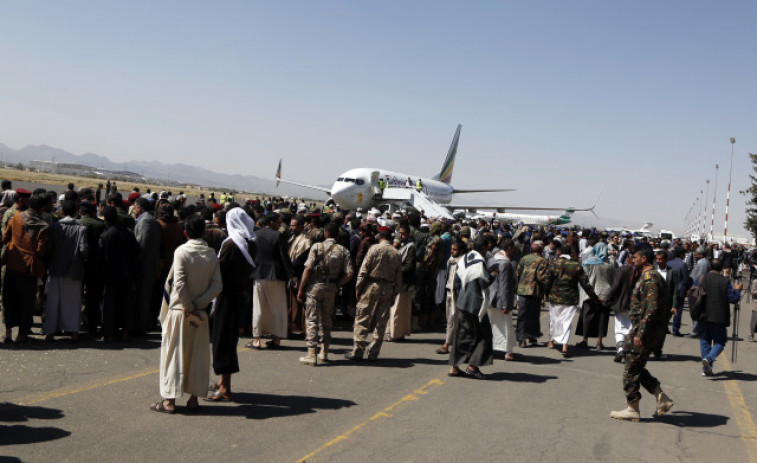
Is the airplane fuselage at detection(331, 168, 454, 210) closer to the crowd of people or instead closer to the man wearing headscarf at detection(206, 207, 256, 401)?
the crowd of people

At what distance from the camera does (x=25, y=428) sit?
5.37m

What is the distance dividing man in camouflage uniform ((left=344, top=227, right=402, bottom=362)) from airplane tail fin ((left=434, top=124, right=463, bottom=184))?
5220cm

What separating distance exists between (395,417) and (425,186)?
142 feet

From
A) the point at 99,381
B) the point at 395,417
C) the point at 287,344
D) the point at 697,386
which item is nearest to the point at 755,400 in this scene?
the point at 697,386

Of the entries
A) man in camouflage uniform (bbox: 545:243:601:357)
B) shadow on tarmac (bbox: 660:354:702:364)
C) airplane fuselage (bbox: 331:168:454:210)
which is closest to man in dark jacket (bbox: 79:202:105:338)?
man in camouflage uniform (bbox: 545:243:601:357)

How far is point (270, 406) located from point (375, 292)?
2731mm

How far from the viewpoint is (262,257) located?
919 centimetres

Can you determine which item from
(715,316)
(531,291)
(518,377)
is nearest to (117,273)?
(518,377)

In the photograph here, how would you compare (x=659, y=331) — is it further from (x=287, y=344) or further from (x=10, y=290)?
(x=10, y=290)

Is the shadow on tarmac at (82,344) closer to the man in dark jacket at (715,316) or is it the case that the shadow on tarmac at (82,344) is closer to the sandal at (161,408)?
the sandal at (161,408)

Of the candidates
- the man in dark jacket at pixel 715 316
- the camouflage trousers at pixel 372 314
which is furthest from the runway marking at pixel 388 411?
the man in dark jacket at pixel 715 316

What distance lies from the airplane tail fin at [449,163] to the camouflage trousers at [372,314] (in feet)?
171

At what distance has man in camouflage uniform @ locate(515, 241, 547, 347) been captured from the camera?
35.1 feet

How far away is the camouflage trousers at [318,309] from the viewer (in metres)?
8.38
